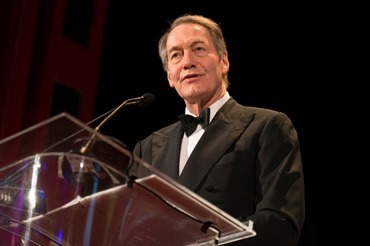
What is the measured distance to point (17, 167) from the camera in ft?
4.74

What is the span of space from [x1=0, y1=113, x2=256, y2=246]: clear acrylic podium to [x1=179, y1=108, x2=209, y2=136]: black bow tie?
68cm

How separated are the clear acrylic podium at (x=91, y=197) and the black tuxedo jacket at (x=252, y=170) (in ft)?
0.72

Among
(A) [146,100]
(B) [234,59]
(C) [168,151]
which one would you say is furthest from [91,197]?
(B) [234,59]

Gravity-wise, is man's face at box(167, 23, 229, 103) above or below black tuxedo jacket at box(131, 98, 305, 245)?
above

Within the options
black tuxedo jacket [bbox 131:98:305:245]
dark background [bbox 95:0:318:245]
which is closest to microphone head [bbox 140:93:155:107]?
black tuxedo jacket [bbox 131:98:305:245]

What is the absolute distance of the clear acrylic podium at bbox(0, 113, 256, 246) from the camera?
4.25 ft

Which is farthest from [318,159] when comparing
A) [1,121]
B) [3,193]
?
[3,193]

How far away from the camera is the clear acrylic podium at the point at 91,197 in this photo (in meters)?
1.29

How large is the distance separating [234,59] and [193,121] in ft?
7.88

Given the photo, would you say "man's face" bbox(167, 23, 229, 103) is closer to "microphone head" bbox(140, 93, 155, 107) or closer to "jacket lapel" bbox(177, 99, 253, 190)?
"jacket lapel" bbox(177, 99, 253, 190)

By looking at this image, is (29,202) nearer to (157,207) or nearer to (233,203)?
(157,207)

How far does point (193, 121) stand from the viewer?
2113 mm

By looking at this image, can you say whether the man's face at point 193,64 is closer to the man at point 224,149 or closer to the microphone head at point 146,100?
the man at point 224,149

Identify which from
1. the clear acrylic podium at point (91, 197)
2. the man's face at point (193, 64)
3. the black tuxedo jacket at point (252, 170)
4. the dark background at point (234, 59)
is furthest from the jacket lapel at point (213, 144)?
the dark background at point (234, 59)
